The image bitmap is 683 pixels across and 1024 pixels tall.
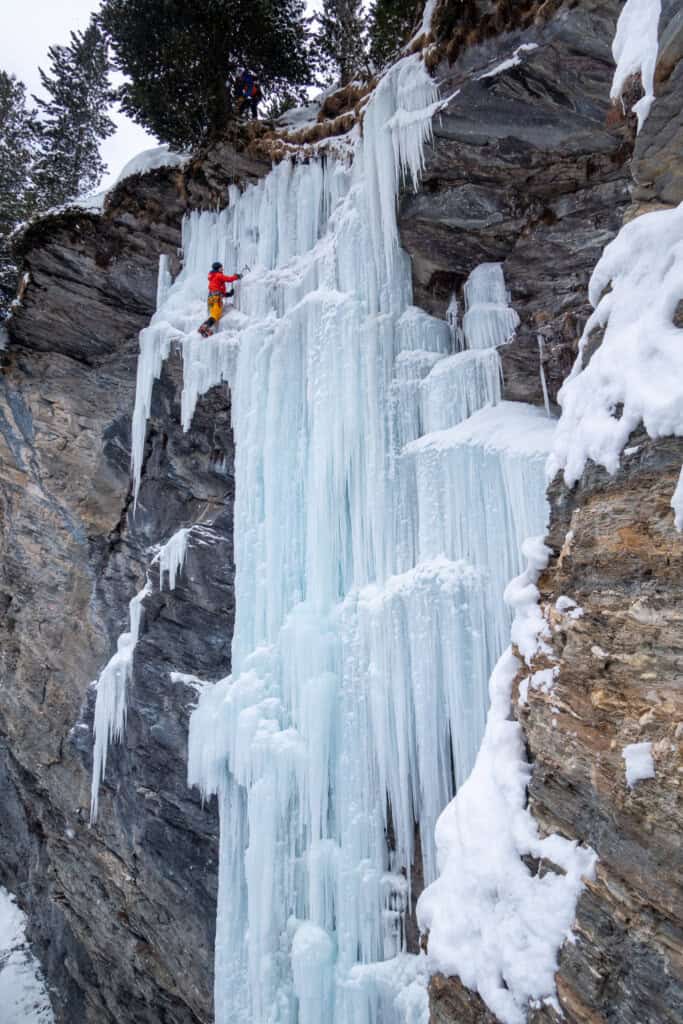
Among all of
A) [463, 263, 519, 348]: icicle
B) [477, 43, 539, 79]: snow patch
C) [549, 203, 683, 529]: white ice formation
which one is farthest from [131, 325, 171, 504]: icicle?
[549, 203, 683, 529]: white ice formation

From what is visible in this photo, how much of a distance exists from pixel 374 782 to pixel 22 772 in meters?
8.54

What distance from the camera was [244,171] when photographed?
27.2ft

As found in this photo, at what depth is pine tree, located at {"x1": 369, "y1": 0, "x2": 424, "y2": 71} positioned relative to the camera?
8680 millimetres

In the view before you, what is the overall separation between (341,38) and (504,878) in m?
13.8

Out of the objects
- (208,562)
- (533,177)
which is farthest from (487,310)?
(208,562)

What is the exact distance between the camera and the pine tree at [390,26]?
868 centimetres

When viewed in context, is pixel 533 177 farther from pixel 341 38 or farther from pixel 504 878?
pixel 341 38

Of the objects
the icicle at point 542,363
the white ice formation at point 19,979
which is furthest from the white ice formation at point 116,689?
the icicle at point 542,363

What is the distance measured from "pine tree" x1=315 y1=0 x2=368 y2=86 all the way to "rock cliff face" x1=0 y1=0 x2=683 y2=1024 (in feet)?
15.9

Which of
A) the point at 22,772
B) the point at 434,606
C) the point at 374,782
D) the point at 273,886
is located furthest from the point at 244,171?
the point at 22,772

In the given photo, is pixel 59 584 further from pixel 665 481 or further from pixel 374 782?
pixel 665 481

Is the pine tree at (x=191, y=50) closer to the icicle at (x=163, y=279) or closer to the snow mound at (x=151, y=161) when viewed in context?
the snow mound at (x=151, y=161)

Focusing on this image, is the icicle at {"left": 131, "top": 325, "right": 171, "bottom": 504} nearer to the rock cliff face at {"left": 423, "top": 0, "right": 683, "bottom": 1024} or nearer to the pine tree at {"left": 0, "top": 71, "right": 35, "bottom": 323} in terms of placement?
the pine tree at {"left": 0, "top": 71, "right": 35, "bottom": 323}

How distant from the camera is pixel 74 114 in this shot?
13516 millimetres
